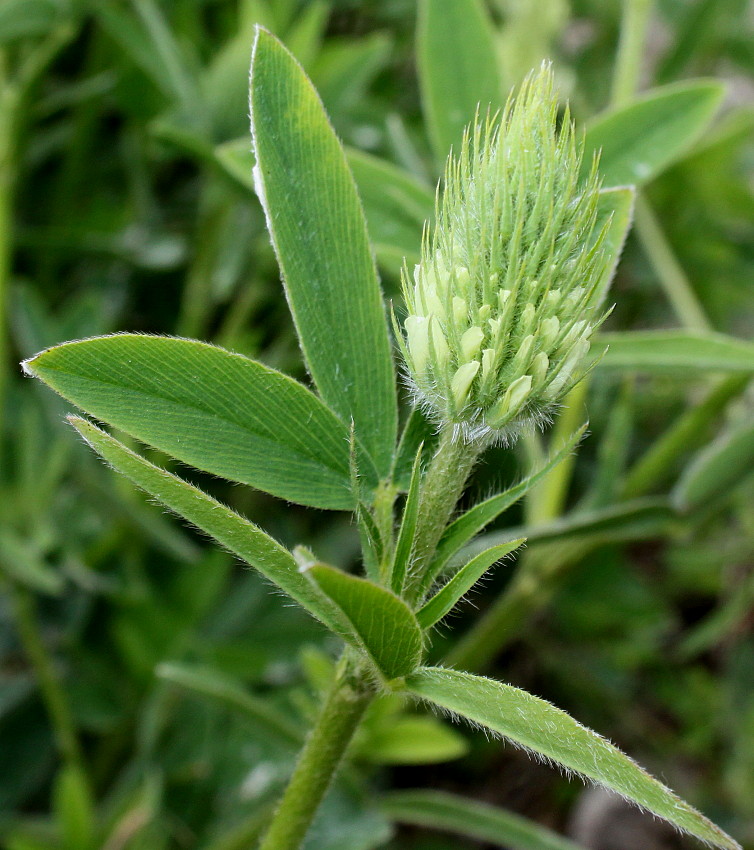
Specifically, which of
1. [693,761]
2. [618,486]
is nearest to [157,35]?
[618,486]

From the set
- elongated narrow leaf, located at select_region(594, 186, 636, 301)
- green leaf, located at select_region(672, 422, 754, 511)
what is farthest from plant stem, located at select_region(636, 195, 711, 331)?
elongated narrow leaf, located at select_region(594, 186, 636, 301)

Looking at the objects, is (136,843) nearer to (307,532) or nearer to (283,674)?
(283,674)

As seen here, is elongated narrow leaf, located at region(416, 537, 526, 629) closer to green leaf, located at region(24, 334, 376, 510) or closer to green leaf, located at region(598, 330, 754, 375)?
green leaf, located at region(24, 334, 376, 510)

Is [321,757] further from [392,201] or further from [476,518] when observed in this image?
[392,201]

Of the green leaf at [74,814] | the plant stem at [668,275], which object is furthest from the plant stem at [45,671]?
the plant stem at [668,275]

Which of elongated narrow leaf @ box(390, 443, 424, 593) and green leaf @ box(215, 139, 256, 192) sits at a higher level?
green leaf @ box(215, 139, 256, 192)

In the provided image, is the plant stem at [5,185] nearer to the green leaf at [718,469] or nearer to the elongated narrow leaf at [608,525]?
the elongated narrow leaf at [608,525]
